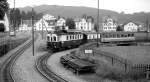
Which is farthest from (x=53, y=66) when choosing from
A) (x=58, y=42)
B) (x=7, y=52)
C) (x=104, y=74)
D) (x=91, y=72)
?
(x=7, y=52)

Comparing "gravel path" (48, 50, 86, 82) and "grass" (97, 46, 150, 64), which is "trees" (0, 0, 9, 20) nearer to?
"gravel path" (48, 50, 86, 82)

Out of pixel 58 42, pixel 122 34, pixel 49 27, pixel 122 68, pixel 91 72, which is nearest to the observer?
pixel 122 68

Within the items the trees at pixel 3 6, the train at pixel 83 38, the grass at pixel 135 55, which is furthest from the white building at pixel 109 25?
the grass at pixel 135 55

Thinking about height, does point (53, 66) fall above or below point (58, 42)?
below

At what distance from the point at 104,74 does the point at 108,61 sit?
3.60m

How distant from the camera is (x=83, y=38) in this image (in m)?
45.3

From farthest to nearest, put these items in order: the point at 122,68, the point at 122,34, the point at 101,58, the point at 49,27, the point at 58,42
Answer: the point at 49,27
the point at 122,34
the point at 58,42
the point at 101,58
the point at 122,68

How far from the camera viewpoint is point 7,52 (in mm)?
35719

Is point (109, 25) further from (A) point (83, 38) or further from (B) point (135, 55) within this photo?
(B) point (135, 55)

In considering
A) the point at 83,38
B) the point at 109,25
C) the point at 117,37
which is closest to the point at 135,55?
the point at 83,38

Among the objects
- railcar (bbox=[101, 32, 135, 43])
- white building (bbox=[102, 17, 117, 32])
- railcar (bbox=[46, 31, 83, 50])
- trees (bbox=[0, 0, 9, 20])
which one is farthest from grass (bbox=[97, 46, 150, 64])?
white building (bbox=[102, 17, 117, 32])

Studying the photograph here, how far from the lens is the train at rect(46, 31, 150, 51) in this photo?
1399 inches

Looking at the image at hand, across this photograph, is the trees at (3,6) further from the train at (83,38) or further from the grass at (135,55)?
the grass at (135,55)

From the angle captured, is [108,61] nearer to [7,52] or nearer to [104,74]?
[104,74]
